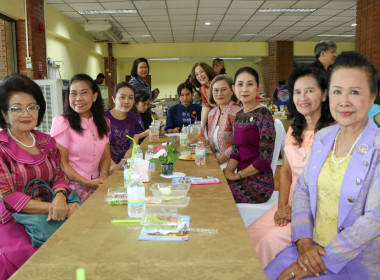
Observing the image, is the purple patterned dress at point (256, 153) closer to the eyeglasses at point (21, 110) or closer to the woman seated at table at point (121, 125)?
the woman seated at table at point (121, 125)

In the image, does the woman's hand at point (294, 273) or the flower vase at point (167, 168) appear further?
the flower vase at point (167, 168)

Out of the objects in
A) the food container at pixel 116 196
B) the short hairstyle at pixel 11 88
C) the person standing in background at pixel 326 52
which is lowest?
the food container at pixel 116 196

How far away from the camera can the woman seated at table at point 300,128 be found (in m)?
1.86

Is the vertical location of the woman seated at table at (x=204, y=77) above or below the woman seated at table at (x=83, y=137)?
above

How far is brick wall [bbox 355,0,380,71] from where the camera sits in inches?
236

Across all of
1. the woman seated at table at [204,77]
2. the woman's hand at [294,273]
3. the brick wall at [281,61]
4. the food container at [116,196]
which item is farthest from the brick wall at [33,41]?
the brick wall at [281,61]

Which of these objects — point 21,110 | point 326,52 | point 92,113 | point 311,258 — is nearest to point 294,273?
point 311,258

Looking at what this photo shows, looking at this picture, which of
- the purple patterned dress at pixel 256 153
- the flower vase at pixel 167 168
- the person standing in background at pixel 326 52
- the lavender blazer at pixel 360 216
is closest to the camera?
the lavender blazer at pixel 360 216

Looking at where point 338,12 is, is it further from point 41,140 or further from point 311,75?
point 41,140

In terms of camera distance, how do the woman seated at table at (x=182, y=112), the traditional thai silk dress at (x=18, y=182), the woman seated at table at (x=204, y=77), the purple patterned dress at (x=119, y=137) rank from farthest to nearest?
the woman seated at table at (x=182, y=112) → the woman seated at table at (x=204, y=77) → the purple patterned dress at (x=119, y=137) → the traditional thai silk dress at (x=18, y=182)

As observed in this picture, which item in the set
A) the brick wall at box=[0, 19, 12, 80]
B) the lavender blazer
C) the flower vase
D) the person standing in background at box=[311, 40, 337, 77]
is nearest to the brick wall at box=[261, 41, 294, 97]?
the person standing in background at box=[311, 40, 337, 77]

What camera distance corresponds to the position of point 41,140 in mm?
1930

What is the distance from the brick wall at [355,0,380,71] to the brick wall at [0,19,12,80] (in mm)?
6428

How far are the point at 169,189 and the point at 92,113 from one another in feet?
4.20
